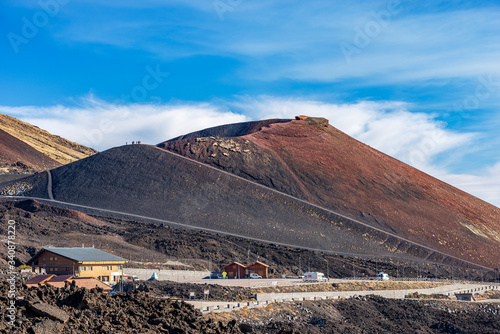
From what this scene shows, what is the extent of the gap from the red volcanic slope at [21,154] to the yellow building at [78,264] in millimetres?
134574

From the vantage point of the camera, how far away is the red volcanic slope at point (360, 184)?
109 m

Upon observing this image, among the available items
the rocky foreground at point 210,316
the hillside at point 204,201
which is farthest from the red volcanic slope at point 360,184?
the rocky foreground at point 210,316

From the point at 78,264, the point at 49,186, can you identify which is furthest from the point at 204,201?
the point at 78,264

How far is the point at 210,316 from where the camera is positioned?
30078 mm

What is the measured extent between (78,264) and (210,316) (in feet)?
60.0

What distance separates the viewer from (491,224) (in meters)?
122

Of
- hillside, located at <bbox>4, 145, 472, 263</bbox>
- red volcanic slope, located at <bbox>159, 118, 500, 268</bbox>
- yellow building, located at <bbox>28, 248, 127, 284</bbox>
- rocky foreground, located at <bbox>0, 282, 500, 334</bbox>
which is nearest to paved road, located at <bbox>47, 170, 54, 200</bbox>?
hillside, located at <bbox>4, 145, 472, 263</bbox>

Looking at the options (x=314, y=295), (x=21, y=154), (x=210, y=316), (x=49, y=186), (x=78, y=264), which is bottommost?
(x=210, y=316)

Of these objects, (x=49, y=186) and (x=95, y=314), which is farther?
(x=49, y=186)

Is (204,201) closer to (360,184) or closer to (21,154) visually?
(360,184)

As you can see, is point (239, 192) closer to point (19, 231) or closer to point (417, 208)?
point (417, 208)

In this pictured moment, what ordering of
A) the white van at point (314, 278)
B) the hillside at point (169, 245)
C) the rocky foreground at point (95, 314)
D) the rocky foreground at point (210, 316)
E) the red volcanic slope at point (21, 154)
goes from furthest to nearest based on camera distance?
the red volcanic slope at point (21, 154) → the hillside at point (169, 245) → the white van at point (314, 278) → the rocky foreground at point (210, 316) → the rocky foreground at point (95, 314)

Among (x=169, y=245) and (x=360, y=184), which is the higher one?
(x=360, y=184)

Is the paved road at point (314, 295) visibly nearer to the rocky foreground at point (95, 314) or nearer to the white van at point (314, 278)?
the white van at point (314, 278)
